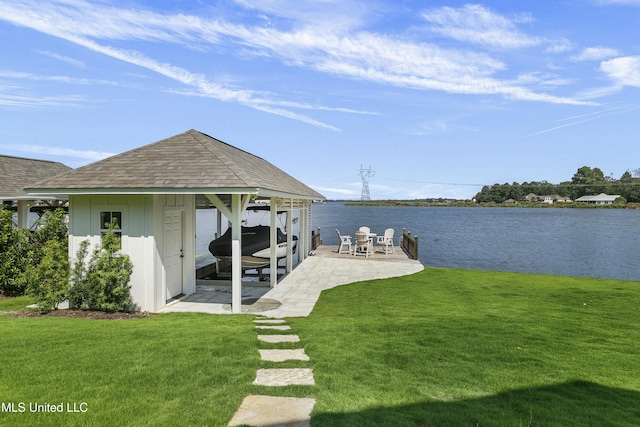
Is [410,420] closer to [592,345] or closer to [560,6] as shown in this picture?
[592,345]

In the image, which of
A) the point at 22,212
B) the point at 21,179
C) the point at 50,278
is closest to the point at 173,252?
the point at 50,278

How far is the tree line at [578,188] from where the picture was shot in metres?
117

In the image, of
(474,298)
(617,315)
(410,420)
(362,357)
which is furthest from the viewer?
(474,298)

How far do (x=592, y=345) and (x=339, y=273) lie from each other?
8.13m

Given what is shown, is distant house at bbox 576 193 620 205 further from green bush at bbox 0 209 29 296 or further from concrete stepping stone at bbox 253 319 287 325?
green bush at bbox 0 209 29 296

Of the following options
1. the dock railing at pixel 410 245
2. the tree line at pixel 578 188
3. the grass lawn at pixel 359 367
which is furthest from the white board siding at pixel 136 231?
the tree line at pixel 578 188

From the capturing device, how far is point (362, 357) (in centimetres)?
482

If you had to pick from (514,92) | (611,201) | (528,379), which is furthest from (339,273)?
(611,201)

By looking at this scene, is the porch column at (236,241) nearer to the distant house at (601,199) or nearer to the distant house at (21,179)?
the distant house at (21,179)

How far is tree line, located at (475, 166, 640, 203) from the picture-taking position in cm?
11675

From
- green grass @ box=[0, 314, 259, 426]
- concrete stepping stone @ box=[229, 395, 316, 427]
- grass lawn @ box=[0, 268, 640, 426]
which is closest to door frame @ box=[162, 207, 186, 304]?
grass lawn @ box=[0, 268, 640, 426]

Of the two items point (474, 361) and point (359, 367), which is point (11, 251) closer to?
point (359, 367)

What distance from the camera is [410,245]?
18484 millimetres

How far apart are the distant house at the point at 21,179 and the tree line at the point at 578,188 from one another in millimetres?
139216
